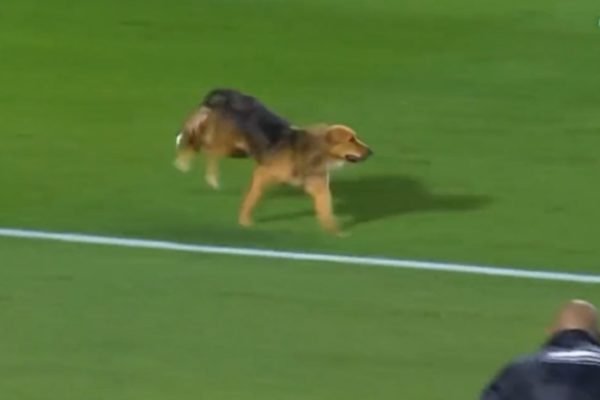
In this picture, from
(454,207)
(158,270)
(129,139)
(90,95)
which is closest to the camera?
(158,270)

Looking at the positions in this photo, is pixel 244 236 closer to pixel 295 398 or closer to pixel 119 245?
pixel 119 245

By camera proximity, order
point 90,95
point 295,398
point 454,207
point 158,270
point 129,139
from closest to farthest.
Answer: point 295,398
point 158,270
point 454,207
point 129,139
point 90,95

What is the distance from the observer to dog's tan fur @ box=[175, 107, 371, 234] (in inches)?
454

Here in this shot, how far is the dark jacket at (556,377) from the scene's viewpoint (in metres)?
5.76

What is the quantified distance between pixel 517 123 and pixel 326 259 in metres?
4.18

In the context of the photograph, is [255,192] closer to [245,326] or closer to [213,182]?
[213,182]

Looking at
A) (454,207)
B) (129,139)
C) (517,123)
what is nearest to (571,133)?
(517,123)

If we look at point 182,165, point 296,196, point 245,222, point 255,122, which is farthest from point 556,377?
point 182,165

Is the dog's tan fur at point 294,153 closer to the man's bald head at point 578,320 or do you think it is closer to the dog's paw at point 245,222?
the dog's paw at point 245,222

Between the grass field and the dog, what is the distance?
0.33 meters

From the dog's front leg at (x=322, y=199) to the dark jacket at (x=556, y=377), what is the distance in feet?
19.0

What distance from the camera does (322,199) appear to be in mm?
11688

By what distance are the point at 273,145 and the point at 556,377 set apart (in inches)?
236

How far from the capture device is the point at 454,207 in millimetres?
12766
